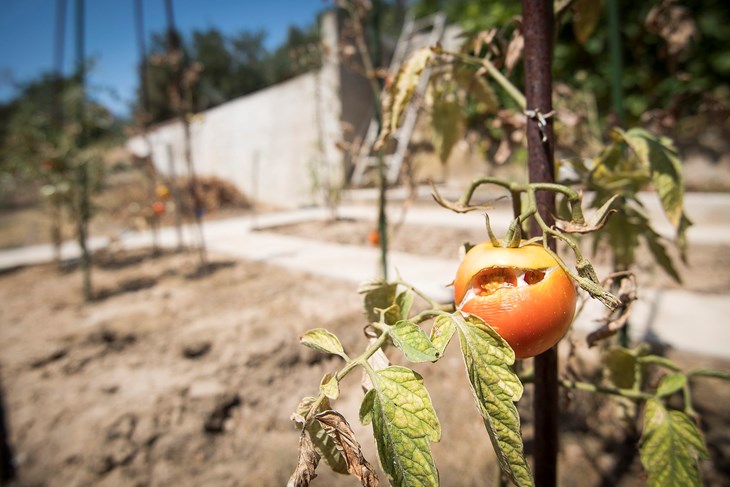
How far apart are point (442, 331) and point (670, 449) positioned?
444 mm

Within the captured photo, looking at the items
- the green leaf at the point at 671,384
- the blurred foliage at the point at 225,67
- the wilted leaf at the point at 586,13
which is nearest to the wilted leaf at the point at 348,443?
the green leaf at the point at 671,384

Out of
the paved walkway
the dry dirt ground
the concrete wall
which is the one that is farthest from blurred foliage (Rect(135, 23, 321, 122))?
the dry dirt ground

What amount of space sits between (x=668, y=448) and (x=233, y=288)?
2.67m

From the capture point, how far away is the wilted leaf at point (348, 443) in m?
0.36

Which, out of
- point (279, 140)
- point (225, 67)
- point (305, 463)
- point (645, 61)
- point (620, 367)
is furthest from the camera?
point (225, 67)

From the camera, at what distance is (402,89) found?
1.99 ft

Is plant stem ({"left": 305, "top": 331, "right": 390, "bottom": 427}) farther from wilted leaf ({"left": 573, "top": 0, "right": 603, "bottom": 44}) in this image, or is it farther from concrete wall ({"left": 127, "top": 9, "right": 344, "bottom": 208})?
concrete wall ({"left": 127, "top": 9, "right": 344, "bottom": 208})

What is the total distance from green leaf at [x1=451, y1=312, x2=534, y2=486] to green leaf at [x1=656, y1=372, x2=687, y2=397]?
420 mm

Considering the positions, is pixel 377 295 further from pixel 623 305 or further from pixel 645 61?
pixel 645 61

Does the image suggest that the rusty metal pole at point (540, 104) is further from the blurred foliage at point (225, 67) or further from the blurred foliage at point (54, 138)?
the blurred foliage at point (225, 67)

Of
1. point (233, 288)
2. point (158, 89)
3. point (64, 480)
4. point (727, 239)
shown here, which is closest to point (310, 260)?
point (233, 288)

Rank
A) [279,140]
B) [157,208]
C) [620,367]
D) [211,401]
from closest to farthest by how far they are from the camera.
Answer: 1. [620,367]
2. [211,401]
3. [157,208]
4. [279,140]

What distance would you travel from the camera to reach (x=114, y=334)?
7.08 ft

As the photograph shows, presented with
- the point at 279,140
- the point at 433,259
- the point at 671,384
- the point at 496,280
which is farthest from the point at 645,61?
the point at 279,140
